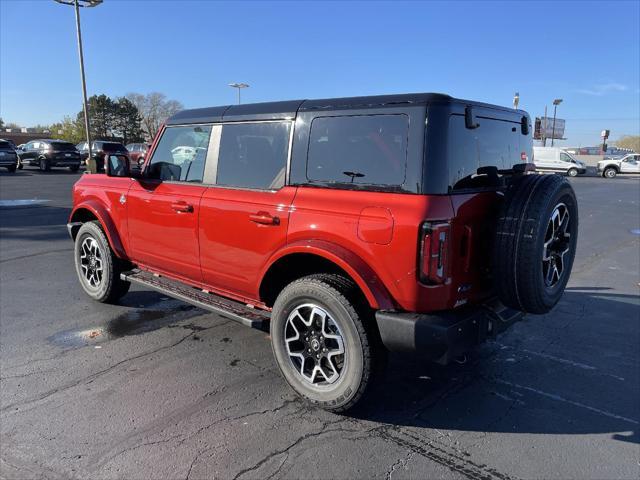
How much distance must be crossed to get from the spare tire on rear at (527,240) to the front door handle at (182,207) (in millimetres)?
2420

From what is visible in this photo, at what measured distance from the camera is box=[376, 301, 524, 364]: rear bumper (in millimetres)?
2721

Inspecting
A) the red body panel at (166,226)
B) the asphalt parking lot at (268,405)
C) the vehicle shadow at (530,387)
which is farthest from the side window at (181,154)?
the vehicle shadow at (530,387)

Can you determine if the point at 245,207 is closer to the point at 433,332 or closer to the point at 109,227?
the point at 433,332

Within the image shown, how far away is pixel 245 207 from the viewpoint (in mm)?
3557

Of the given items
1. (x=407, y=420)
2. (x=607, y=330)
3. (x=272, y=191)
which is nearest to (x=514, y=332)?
(x=607, y=330)

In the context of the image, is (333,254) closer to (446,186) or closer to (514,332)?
(446,186)

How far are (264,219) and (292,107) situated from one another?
0.85 m

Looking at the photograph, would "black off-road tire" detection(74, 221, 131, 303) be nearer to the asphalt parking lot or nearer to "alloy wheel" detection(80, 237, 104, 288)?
"alloy wheel" detection(80, 237, 104, 288)

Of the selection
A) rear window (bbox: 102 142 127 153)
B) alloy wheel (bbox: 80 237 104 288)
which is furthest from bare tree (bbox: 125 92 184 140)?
alloy wheel (bbox: 80 237 104 288)

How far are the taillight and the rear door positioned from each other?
3.36ft

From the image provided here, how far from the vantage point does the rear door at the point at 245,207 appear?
341cm

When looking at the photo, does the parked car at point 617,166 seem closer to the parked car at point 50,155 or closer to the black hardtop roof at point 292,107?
the parked car at point 50,155

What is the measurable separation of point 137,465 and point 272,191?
191 cm

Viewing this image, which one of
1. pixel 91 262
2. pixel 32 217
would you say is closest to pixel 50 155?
pixel 32 217
